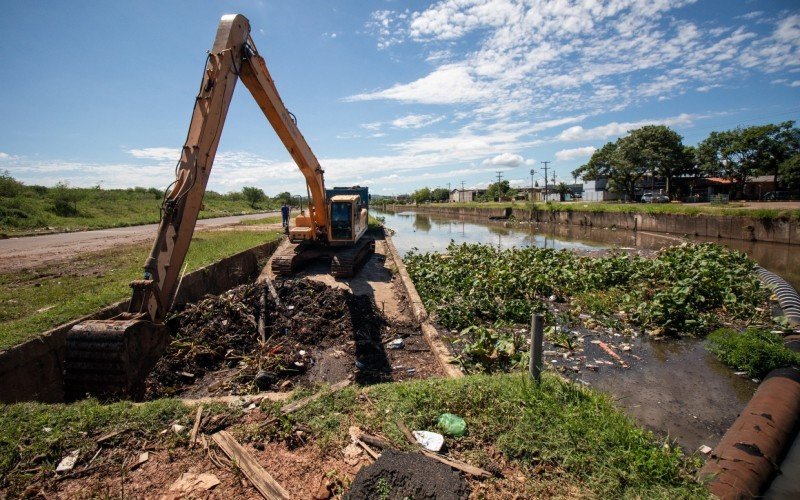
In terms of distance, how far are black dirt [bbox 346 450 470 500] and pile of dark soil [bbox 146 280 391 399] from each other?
97.8 inches

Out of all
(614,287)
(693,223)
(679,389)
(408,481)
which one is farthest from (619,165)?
(408,481)

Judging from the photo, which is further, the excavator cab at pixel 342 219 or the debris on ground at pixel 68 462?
the excavator cab at pixel 342 219

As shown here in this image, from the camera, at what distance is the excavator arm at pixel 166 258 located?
375cm

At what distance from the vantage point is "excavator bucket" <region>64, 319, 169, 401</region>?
3727 millimetres

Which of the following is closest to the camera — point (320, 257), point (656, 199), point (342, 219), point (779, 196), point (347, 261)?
point (347, 261)

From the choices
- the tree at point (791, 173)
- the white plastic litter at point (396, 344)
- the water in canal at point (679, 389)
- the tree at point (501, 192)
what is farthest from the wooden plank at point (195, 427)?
the tree at point (501, 192)

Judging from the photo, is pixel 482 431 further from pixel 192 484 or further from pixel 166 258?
pixel 166 258

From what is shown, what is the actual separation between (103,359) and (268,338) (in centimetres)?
269

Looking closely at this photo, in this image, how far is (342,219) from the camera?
11445 millimetres

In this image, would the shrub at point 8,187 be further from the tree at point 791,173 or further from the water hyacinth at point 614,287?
the tree at point 791,173

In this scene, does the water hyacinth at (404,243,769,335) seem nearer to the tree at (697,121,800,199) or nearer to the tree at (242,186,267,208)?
the tree at (697,121,800,199)

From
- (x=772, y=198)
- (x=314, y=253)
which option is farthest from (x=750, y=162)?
(x=314, y=253)

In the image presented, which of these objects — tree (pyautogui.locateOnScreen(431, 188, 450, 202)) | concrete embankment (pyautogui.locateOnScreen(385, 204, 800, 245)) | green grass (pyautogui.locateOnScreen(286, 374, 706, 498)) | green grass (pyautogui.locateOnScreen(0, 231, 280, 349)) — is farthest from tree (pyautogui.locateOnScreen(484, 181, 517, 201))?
green grass (pyautogui.locateOnScreen(286, 374, 706, 498))

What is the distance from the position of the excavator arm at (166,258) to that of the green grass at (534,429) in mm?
2015
